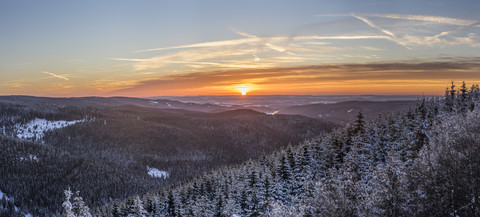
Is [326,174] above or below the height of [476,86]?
below

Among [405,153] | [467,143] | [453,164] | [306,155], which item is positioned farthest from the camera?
[306,155]

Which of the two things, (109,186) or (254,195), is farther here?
(109,186)

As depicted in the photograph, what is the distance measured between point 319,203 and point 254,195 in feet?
64.8

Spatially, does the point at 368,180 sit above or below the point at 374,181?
below

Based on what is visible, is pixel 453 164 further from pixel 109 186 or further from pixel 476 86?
pixel 109 186

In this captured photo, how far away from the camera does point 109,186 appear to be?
195000mm

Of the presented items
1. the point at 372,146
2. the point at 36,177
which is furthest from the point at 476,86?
the point at 36,177

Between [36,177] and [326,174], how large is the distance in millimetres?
228962

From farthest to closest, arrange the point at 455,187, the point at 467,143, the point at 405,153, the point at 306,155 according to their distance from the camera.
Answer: the point at 306,155 < the point at 405,153 < the point at 467,143 < the point at 455,187

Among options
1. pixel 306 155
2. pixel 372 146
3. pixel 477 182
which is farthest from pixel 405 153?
pixel 477 182

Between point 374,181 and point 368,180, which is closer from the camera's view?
point 374,181

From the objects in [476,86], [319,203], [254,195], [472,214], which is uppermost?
[476,86]

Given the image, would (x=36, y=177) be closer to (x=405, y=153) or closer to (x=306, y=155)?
(x=306, y=155)

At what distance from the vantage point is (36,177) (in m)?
197
